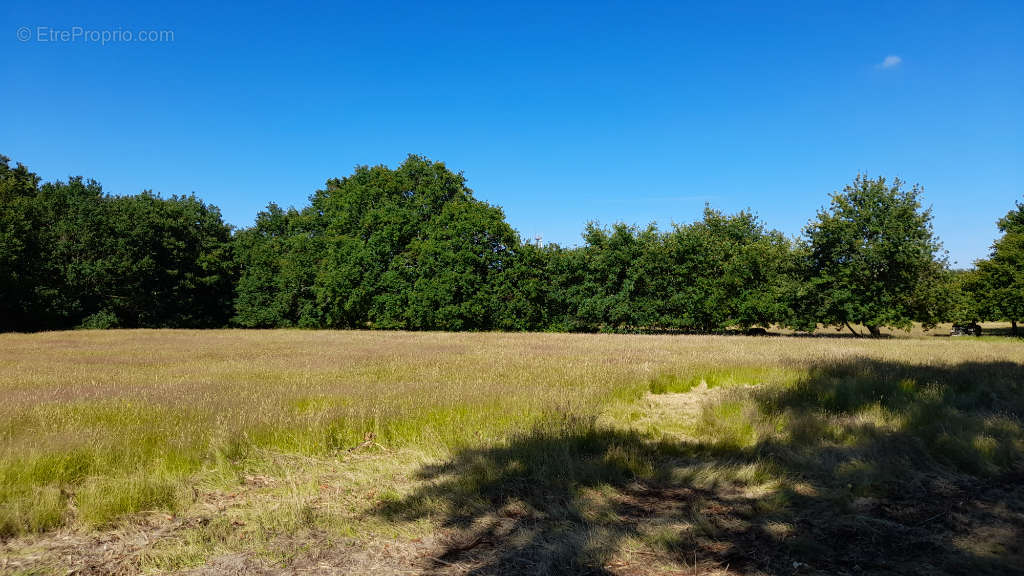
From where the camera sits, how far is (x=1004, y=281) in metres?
Answer: 40.0

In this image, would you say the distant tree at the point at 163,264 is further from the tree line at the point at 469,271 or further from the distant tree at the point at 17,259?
the distant tree at the point at 17,259

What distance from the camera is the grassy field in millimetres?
4066

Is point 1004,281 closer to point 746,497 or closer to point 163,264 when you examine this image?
point 746,497

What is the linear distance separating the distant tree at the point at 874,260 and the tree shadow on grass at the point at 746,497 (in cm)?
2885

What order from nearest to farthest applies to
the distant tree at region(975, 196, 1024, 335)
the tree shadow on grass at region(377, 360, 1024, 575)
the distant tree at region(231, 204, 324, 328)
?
the tree shadow on grass at region(377, 360, 1024, 575), the distant tree at region(975, 196, 1024, 335), the distant tree at region(231, 204, 324, 328)

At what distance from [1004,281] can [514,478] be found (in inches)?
2021

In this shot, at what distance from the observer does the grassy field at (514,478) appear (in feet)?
13.3

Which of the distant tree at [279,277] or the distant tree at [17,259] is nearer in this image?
the distant tree at [17,259]

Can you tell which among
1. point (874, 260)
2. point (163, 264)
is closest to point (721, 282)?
point (874, 260)

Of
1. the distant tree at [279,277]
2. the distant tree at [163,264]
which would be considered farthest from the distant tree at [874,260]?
the distant tree at [163,264]

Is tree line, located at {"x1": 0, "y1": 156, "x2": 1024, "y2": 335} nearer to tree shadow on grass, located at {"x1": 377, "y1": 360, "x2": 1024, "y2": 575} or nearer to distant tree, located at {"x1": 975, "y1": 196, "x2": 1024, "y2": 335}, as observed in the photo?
distant tree, located at {"x1": 975, "y1": 196, "x2": 1024, "y2": 335}

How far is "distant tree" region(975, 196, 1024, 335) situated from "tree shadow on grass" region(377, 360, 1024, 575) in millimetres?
41829

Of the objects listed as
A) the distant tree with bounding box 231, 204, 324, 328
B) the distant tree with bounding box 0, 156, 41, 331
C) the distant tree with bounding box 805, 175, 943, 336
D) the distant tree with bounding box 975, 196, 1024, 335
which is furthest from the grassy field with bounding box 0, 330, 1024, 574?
the distant tree with bounding box 975, 196, 1024, 335

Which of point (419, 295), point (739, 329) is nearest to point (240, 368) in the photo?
point (419, 295)
